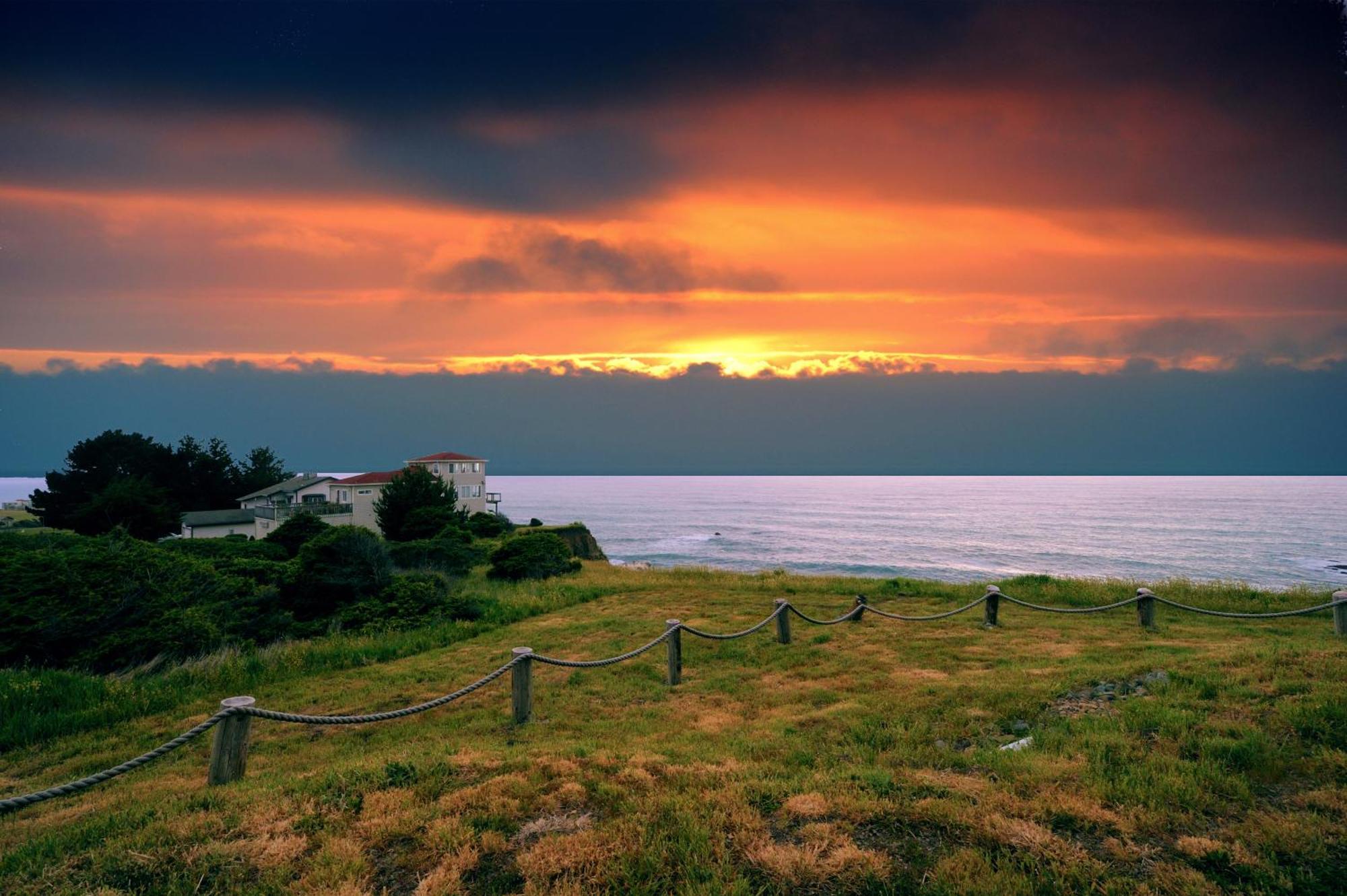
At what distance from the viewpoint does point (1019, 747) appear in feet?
21.1

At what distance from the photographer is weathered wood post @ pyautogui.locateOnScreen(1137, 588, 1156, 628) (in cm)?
1336

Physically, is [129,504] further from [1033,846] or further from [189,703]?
[1033,846]

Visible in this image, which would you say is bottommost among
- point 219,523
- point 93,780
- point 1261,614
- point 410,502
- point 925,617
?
point 219,523

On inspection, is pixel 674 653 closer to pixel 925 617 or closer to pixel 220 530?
pixel 925 617

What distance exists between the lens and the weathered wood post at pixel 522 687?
8458 millimetres

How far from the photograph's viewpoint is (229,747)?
6.31 m

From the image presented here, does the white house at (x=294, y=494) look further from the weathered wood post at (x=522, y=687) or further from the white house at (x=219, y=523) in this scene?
the weathered wood post at (x=522, y=687)

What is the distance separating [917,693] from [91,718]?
12.5m

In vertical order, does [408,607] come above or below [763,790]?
below

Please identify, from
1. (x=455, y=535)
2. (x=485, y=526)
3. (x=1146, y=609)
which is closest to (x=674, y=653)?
(x=1146, y=609)

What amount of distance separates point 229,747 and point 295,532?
93.2ft

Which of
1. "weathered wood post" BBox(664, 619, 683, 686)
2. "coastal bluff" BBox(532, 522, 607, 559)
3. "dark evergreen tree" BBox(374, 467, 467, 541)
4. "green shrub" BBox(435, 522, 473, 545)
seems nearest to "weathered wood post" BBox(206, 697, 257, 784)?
"weathered wood post" BBox(664, 619, 683, 686)

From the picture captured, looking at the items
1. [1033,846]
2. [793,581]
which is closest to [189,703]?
[1033,846]

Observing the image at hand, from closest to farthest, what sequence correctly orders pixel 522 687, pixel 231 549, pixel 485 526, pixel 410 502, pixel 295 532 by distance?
pixel 522 687 → pixel 231 549 → pixel 295 532 → pixel 410 502 → pixel 485 526
